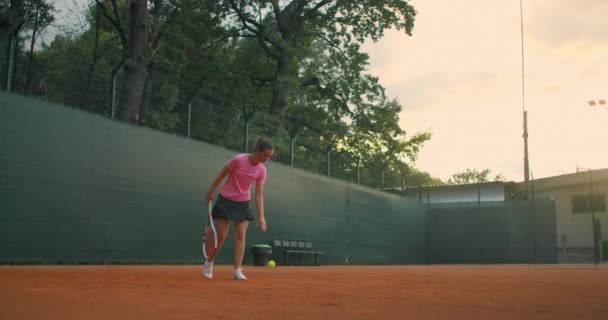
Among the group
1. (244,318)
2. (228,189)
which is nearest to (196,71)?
(228,189)

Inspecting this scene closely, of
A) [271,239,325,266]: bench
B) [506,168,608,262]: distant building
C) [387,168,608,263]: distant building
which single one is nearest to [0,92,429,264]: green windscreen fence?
[271,239,325,266]: bench

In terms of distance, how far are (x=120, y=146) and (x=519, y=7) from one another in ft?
62.2

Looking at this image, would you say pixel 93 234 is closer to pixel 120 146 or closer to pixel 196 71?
pixel 120 146

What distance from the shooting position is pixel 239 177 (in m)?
6.88

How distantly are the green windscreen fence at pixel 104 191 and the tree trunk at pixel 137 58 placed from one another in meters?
1.21

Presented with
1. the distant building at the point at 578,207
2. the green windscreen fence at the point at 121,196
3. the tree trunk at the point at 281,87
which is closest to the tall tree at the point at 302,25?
the tree trunk at the point at 281,87

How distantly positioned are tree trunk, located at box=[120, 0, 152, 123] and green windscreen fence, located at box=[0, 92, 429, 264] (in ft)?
3.97

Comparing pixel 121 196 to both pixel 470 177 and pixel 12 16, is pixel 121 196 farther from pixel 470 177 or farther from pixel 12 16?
pixel 470 177

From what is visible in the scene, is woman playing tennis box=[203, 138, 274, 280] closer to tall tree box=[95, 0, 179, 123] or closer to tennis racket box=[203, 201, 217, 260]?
tennis racket box=[203, 201, 217, 260]

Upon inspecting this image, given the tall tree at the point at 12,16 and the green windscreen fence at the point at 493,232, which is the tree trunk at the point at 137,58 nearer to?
the tall tree at the point at 12,16

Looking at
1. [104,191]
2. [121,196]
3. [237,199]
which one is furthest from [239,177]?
[121,196]

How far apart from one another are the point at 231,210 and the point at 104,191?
592cm

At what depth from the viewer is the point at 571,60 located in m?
20.6

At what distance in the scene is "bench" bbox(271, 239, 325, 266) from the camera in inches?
672
